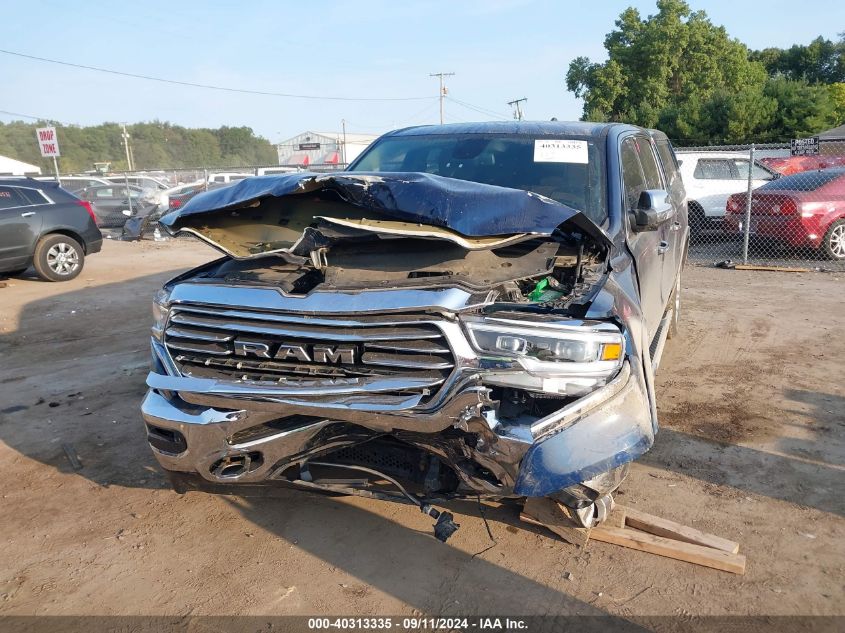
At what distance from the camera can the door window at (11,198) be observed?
1005 cm

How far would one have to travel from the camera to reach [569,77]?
144 feet

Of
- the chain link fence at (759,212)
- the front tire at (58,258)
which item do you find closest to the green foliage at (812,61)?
the chain link fence at (759,212)

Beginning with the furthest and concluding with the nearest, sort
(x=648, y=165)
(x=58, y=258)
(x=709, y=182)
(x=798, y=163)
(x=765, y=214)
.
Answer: (x=798, y=163)
(x=709, y=182)
(x=765, y=214)
(x=58, y=258)
(x=648, y=165)

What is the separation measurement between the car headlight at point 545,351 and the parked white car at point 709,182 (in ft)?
36.0

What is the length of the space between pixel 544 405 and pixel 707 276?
27.8 feet

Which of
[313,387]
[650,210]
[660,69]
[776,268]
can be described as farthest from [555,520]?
[660,69]

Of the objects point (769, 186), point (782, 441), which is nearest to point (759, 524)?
point (782, 441)

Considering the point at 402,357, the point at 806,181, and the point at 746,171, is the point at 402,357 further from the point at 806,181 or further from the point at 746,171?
the point at 746,171

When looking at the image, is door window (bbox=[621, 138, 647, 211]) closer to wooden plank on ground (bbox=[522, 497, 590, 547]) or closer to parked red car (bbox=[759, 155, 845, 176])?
wooden plank on ground (bbox=[522, 497, 590, 547])

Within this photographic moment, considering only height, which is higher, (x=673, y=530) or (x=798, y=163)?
(x=798, y=163)

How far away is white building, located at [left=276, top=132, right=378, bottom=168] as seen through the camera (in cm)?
4119

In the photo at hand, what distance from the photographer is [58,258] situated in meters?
10.6

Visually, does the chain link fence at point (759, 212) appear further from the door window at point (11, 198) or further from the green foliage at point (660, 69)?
the green foliage at point (660, 69)

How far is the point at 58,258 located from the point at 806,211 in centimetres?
1206
